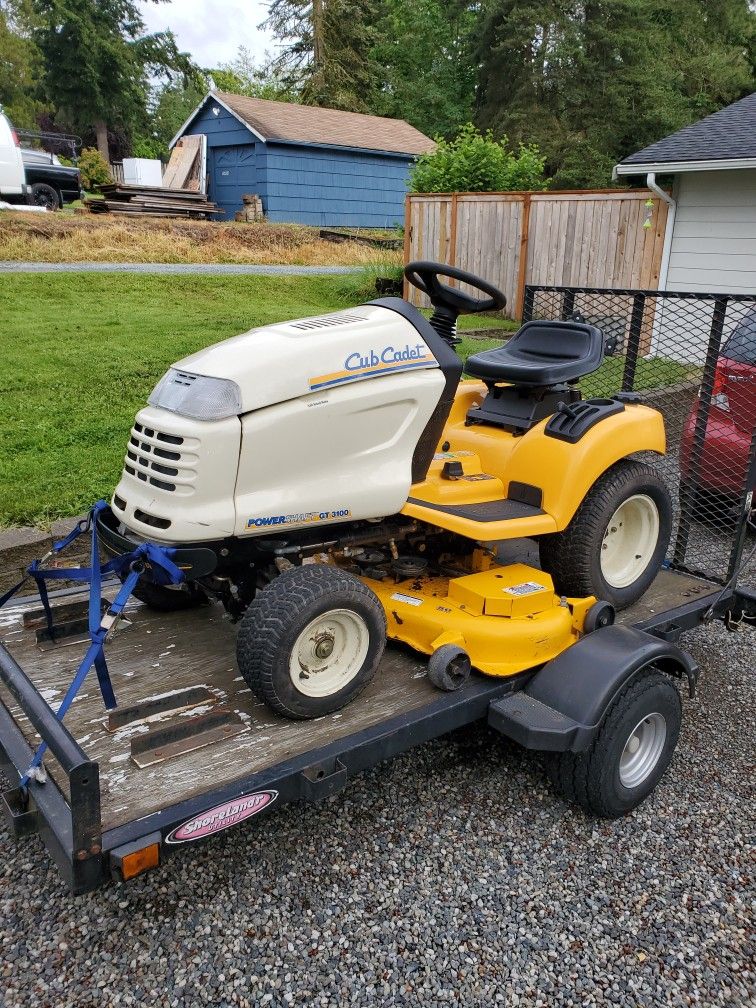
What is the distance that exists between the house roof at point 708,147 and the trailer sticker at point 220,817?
947cm

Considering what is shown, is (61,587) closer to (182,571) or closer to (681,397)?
(182,571)

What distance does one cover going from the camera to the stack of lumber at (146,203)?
17188 millimetres

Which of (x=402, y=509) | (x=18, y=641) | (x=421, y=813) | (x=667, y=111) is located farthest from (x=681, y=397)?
(x=667, y=111)

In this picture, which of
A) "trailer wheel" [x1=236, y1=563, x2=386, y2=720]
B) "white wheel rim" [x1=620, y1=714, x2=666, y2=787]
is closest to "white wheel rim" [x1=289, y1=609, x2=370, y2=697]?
"trailer wheel" [x1=236, y1=563, x2=386, y2=720]

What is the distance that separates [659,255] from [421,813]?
9306 mm

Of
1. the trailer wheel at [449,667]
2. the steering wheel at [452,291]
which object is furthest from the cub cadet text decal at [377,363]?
the trailer wheel at [449,667]

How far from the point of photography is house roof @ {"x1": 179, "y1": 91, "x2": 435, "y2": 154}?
21359mm

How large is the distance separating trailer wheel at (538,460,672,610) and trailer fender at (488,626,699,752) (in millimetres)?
365

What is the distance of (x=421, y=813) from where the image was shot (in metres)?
2.75

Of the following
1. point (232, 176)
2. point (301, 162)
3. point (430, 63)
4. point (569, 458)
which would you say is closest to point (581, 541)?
point (569, 458)

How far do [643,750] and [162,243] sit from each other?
13132mm

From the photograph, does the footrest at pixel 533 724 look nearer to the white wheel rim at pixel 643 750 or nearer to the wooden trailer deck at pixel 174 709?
the wooden trailer deck at pixel 174 709

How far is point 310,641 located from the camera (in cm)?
244

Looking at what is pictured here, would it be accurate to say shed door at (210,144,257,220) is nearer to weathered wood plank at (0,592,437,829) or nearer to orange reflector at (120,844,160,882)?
weathered wood plank at (0,592,437,829)
